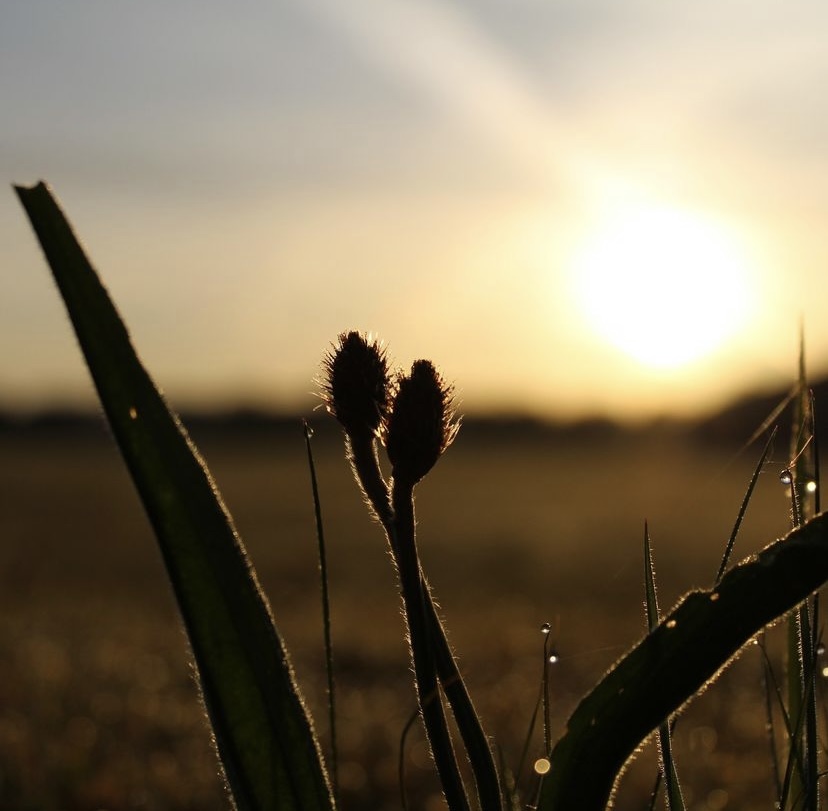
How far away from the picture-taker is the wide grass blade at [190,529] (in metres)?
1.43

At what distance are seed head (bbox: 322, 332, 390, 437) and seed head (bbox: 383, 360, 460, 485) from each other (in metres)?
0.06

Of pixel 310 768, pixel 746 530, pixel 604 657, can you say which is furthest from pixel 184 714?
pixel 746 530

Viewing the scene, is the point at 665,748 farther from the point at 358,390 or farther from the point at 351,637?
the point at 351,637

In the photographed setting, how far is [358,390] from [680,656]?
591 mm

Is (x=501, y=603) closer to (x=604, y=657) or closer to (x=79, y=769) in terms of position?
(x=604, y=657)

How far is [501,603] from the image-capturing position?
27.2 feet

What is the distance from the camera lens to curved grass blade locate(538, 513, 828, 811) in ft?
4.25

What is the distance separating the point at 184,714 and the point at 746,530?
993cm

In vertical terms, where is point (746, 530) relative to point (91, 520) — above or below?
below

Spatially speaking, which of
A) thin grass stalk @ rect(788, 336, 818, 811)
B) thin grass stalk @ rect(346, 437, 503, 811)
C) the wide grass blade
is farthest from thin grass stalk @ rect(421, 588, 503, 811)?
thin grass stalk @ rect(788, 336, 818, 811)

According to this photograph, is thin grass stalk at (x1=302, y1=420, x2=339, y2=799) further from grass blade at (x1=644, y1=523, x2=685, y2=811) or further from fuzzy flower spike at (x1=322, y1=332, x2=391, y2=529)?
grass blade at (x1=644, y1=523, x2=685, y2=811)

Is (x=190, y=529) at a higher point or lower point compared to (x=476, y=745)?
higher

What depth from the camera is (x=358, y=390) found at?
1646mm

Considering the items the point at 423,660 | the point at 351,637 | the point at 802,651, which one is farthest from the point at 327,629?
the point at 351,637
